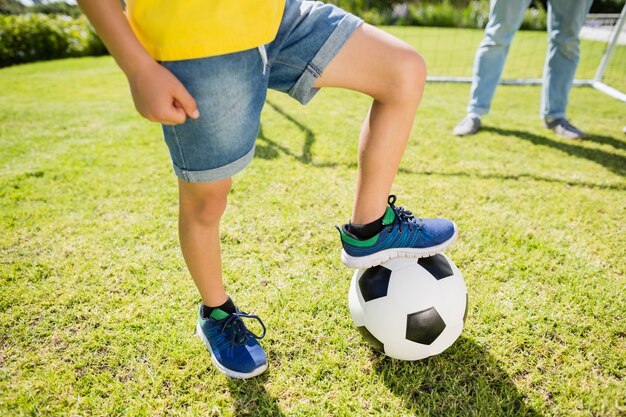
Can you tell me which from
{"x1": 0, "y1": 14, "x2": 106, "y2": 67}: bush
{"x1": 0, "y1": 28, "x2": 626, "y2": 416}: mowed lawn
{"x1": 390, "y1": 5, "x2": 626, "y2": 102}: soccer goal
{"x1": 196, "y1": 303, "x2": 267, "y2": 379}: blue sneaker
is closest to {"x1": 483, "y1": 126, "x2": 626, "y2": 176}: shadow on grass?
{"x1": 0, "y1": 28, "x2": 626, "y2": 416}: mowed lawn

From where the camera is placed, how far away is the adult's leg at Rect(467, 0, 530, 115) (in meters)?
3.78

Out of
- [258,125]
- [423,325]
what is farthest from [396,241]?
[258,125]

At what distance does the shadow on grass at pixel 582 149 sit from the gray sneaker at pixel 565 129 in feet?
0.31

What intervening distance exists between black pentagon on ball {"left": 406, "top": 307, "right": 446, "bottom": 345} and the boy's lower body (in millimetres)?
249

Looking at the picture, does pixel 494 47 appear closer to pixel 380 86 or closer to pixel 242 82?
pixel 380 86

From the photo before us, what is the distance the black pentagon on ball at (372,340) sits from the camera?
163 centimetres

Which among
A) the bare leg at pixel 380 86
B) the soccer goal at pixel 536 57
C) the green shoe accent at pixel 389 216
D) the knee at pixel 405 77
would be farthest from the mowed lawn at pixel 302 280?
the soccer goal at pixel 536 57

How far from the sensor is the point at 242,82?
3.94 ft

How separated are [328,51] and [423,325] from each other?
1118mm

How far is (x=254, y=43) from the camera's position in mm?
1180

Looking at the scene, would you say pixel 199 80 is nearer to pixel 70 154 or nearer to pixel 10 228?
pixel 10 228

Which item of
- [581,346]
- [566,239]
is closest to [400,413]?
[581,346]

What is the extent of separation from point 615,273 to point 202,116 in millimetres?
2392

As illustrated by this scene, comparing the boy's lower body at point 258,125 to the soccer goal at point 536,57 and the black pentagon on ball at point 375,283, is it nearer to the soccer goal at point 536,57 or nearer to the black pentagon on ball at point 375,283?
the black pentagon on ball at point 375,283
